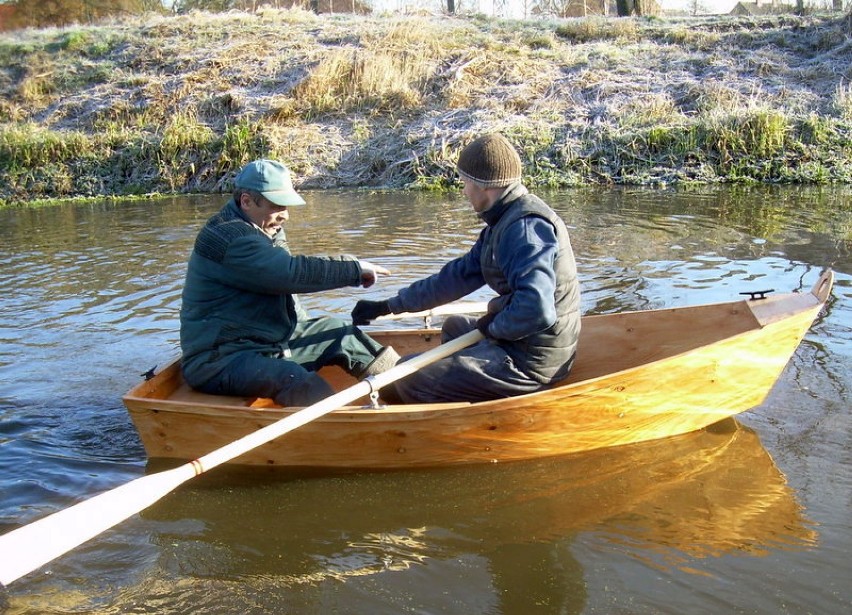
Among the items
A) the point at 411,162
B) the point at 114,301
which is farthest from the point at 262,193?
the point at 411,162

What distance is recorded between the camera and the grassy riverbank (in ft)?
46.9

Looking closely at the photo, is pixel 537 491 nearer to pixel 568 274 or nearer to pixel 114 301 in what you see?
pixel 568 274

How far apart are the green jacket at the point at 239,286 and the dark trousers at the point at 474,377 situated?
0.66 metres

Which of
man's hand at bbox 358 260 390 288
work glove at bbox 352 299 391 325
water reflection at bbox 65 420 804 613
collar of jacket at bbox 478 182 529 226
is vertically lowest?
water reflection at bbox 65 420 804 613

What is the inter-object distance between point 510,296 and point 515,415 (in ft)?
1.87

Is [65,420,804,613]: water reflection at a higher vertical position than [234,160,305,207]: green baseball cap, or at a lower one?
lower

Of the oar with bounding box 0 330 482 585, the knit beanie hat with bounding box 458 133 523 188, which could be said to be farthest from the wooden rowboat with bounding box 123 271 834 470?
the knit beanie hat with bounding box 458 133 523 188

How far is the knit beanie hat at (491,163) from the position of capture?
3.89m

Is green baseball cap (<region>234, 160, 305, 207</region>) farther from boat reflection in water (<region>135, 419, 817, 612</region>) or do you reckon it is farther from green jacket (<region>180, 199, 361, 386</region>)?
boat reflection in water (<region>135, 419, 817, 612</region>)

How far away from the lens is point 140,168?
17016 mm

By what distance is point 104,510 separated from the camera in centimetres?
326

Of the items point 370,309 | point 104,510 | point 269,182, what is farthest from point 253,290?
point 104,510

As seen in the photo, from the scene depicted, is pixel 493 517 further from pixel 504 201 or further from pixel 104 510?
Result: pixel 104 510

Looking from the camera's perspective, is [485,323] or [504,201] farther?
[485,323]
